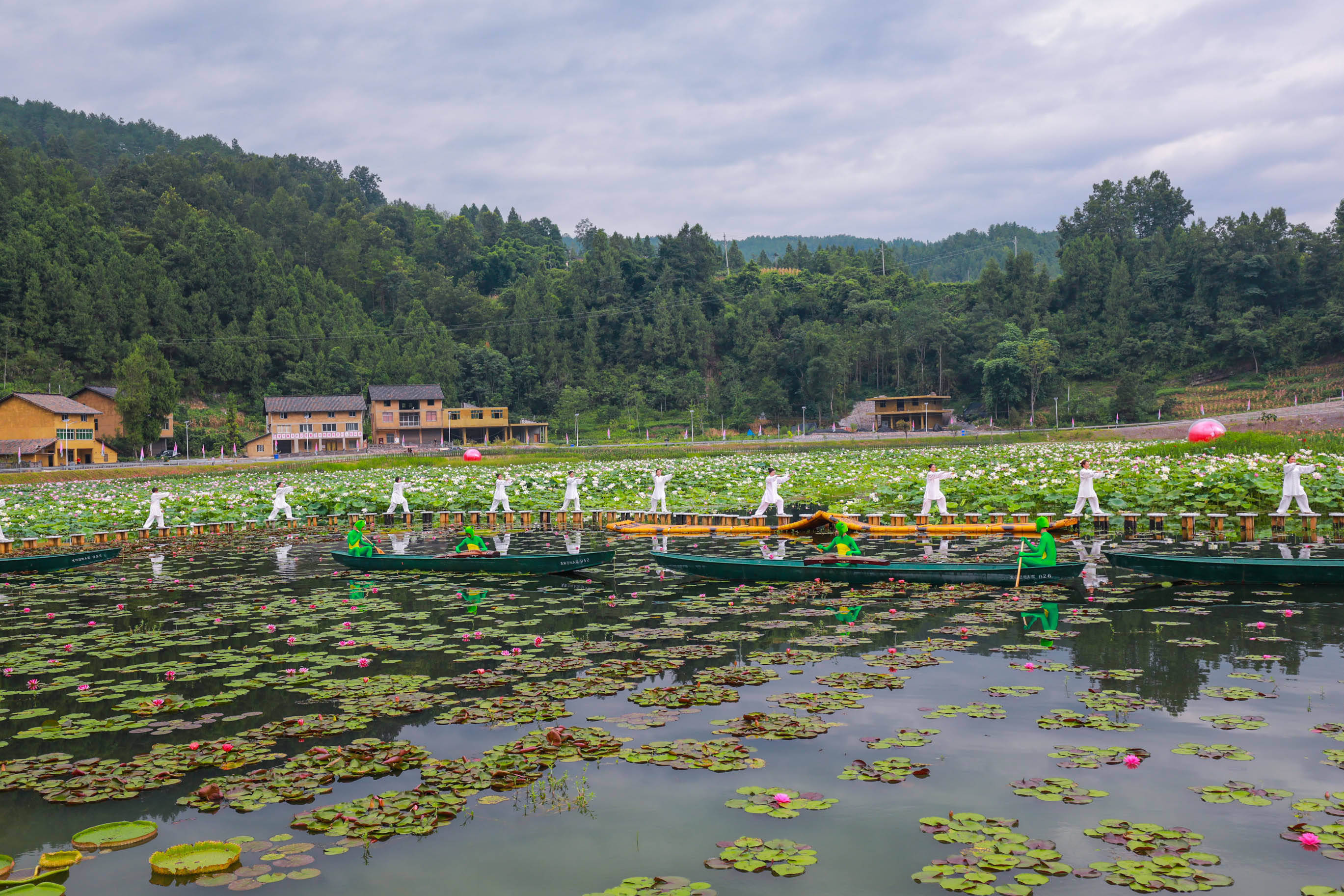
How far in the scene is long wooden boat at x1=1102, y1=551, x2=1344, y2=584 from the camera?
13.1m

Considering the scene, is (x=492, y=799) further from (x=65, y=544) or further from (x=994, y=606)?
(x=65, y=544)

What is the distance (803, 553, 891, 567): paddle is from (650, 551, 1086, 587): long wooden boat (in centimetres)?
7

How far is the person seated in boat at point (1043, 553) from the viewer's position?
13.8 metres

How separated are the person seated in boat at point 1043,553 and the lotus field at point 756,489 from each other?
31.3ft

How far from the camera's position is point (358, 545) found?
17.7 m

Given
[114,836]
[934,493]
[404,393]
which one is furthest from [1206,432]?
[404,393]

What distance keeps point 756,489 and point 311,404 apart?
221 ft

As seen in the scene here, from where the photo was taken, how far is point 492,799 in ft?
21.5

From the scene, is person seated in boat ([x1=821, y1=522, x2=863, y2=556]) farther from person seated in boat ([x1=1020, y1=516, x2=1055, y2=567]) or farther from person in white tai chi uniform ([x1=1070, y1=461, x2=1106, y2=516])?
person in white tai chi uniform ([x1=1070, y1=461, x2=1106, y2=516])

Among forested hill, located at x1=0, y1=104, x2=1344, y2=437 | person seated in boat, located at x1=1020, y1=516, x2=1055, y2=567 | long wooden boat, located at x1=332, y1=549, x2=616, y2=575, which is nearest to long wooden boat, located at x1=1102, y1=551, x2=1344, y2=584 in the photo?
person seated in boat, located at x1=1020, y1=516, x2=1055, y2=567

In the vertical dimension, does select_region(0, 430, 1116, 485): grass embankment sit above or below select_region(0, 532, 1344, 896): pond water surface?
above

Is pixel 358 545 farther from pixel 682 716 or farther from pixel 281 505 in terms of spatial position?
pixel 682 716

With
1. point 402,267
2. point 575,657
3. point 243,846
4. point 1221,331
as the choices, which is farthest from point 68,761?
point 402,267

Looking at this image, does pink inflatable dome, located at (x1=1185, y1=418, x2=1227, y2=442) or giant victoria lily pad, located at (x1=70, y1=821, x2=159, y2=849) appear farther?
pink inflatable dome, located at (x1=1185, y1=418, x2=1227, y2=442)
